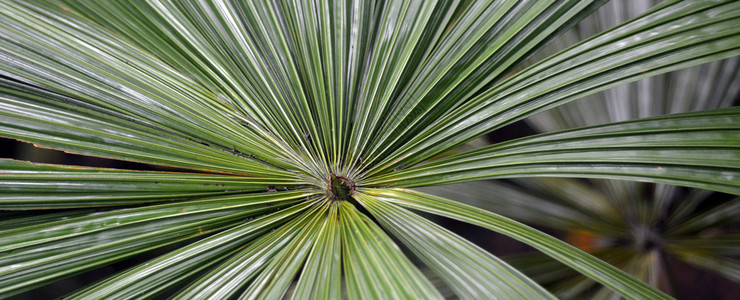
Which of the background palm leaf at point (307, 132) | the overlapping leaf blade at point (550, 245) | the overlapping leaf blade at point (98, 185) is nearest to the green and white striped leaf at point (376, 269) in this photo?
the background palm leaf at point (307, 132)

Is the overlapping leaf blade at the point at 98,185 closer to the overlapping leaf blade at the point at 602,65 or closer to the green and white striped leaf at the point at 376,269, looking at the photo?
the green and white striped leaf at the point at 376,269

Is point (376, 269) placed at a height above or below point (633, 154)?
below

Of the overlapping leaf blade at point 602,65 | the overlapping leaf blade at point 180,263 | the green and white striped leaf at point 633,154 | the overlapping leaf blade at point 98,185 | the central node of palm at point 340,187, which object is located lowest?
the overlapping leaf blade at point 180,263

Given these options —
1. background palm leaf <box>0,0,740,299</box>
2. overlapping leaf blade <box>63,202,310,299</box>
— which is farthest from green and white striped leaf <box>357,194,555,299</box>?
overlapping leaf blade <box>63,202,310,299</box>

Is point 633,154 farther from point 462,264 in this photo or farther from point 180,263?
point 180,263

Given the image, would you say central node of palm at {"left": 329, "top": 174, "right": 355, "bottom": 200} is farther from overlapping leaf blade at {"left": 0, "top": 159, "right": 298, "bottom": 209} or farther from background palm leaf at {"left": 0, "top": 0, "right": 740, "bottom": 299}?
overlapping leaf blade at {"left": 0, "top": 159, "right": 298, "bottom": 209}

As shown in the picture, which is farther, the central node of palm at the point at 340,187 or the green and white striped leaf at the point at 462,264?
the central node of palm at the point at 340,187

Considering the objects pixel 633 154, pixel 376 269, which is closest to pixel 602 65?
pixel 633 154

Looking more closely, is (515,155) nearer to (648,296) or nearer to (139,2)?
(648,296)
